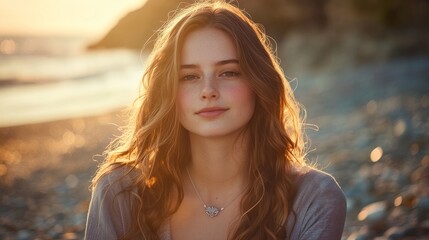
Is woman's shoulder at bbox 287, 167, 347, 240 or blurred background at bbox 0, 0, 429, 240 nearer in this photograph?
woman's shoulder at bbox 287, 167, 347, 240

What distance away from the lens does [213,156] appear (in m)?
4.18

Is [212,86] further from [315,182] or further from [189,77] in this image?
[315,182]

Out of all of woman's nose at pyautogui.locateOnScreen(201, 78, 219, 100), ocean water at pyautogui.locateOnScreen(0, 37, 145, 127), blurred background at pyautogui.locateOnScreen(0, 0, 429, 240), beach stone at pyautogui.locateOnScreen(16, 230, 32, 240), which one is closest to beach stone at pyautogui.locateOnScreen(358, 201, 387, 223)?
blurred background at pyautogui.locateOnScreen(0, 0, 429, 240)

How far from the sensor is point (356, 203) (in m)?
6.99

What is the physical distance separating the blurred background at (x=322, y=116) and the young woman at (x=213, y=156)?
1348mm

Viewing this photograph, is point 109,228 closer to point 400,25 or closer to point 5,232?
point 5,232

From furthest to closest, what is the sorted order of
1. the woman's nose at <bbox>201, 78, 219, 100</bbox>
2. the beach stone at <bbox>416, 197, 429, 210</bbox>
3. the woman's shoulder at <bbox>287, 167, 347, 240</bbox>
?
the beach stone at <bbox>416, 197, 429, 210</bbox> → the woman's nose at <bbox>201, 78, 219, 100</bbox> → the woman's shoulder at <bbox>287, 167, 347, 240</bbox>

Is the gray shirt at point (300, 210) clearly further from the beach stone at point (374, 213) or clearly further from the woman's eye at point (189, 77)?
the beach stone at point (374, 213)

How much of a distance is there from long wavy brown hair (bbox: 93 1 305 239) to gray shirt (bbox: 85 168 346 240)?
0.06 m

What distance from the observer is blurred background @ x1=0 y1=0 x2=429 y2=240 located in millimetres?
7391

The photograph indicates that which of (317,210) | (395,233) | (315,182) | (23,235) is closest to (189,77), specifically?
(315,182)

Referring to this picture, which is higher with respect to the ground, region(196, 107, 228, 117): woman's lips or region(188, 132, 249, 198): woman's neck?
region(196, 107, 228, 117): woman's lips

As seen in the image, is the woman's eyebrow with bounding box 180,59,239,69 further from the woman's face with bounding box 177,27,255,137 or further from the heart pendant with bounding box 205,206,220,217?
the heart pendant with bounding box 205,206,220,217

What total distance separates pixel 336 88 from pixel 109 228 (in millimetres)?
17904
